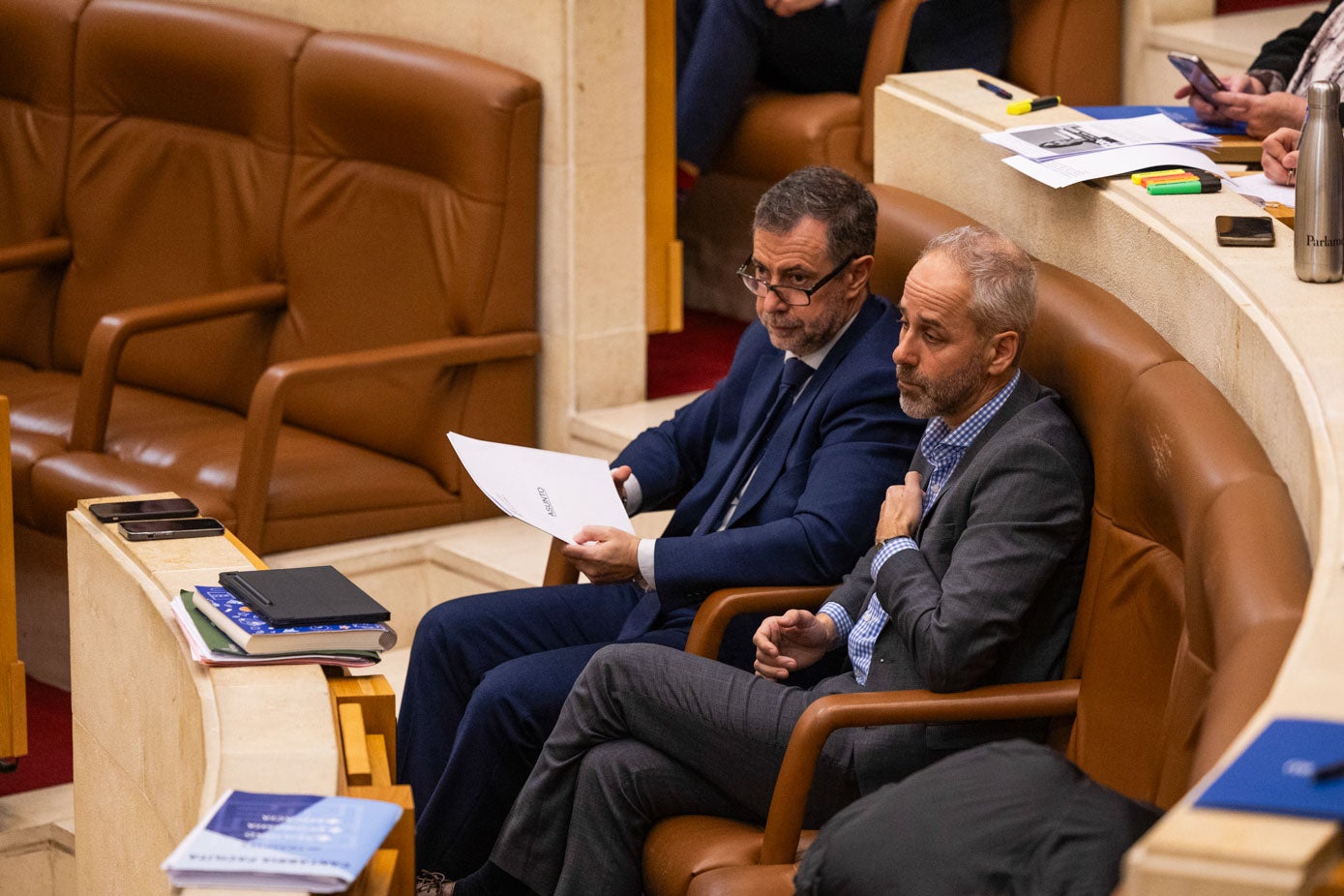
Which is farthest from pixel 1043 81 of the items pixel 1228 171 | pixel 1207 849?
pixel 1207 849

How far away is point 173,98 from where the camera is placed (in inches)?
189

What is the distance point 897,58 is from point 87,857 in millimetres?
2862

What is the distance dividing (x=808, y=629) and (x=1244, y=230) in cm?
82

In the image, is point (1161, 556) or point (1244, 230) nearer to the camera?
point (1161, 556)

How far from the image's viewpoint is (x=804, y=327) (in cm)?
294

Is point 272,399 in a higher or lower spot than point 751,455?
lower

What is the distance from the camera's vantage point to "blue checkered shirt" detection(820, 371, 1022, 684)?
2.53m

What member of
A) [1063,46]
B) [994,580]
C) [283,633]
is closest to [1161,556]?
[994,580]

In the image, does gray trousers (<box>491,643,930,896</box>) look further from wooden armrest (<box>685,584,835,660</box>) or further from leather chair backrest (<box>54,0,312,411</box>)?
leather chair backrest (<box>54,0,312,411</box>)

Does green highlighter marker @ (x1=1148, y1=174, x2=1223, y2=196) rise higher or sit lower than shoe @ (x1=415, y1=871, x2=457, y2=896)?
higher

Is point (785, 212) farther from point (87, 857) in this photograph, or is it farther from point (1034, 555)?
point (87, 857)

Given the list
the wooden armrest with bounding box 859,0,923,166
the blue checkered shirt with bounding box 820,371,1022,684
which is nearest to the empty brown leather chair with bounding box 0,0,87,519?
the wooden armrest with bounding box 859,0,923,166

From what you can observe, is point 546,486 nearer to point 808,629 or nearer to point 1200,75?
point 808,629

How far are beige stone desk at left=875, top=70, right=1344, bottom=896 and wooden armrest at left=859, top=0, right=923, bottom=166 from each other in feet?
3.60
